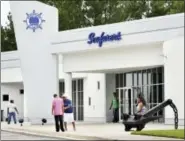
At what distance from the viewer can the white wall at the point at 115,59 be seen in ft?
88.7

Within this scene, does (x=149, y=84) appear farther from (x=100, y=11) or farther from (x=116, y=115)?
(x=100, y=11)

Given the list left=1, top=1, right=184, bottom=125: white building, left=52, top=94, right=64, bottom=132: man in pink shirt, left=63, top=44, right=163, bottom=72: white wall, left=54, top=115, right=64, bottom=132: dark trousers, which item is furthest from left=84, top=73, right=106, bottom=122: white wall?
left=52, top=94, right=64, bottom=132: man in pink shirt

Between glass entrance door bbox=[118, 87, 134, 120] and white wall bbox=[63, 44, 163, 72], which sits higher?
white wall bbox=[63, 44, 163, 72]

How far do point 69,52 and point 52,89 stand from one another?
8.20 ft

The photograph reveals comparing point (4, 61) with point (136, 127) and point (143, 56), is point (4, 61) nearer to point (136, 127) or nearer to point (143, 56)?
point (143, 56)

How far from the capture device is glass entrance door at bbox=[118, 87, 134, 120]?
3172 centimetres

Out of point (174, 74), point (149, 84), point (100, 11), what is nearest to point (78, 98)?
point (149, 84)

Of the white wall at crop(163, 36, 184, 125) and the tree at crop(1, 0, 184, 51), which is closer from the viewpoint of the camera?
the white wall at crop(163, 36, 184, 125)

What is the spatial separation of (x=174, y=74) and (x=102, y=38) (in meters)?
5.12

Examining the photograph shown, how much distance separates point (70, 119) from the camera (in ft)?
71.4

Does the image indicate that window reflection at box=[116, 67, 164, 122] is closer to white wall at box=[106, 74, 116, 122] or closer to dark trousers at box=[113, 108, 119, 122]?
white wall at box=[106, 74, 116, 122]

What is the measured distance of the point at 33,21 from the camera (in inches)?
1200

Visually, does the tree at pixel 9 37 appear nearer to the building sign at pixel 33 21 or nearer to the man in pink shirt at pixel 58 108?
the building sign at pixel 33 21

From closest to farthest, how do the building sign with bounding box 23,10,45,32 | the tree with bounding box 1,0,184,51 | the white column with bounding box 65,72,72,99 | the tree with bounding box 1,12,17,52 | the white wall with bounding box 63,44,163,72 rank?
the white wall with bounding box 63,44,163,72, the building sign with bounding box 23,10,45,32, the white column with bounding box 65,72,72,99, the tree with bounding box 1,0,184,51, the tree with bounding box 1,12,17,52
